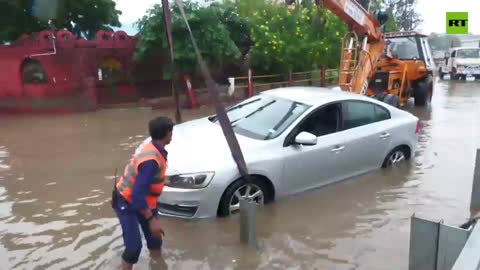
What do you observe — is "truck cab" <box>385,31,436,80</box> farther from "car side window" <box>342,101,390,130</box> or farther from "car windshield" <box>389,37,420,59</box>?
"car side window" <box>342,101,390,130</box>

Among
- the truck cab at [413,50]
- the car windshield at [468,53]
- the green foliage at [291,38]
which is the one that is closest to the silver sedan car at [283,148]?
the truck cab at [413,50]

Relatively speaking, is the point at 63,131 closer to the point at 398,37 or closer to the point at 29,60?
the point at 29,60

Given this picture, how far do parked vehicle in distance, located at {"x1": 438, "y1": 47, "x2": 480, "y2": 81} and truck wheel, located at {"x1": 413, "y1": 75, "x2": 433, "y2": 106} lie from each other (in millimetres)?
10207

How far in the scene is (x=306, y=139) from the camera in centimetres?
552

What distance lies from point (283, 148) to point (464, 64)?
69.2 ft

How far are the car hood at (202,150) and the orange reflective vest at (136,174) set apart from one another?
4.15 ft

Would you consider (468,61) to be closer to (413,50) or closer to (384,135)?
(413,50)

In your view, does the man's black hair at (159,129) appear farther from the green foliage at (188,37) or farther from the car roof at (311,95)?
the green foliage at (188,37)

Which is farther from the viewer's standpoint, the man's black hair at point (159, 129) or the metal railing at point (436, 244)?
the man's black hair at point (159, 129)

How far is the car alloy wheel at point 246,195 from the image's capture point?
209 inches

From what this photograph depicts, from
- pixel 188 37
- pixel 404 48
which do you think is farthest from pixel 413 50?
pixel 188 37

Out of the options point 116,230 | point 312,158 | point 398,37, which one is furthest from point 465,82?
point 116,230

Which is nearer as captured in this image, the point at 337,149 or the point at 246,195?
the point at 246,195

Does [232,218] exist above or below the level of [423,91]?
below
